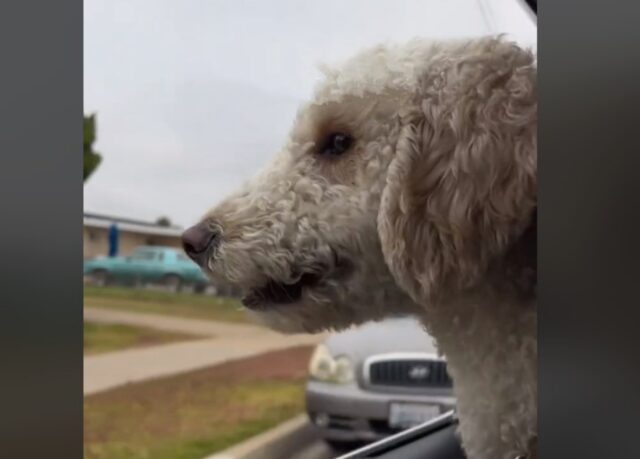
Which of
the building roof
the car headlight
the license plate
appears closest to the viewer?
the building roof

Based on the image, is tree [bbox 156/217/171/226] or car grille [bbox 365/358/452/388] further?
car grille [bbox 365/358/452/388]

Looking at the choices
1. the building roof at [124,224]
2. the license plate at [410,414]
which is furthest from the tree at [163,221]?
the license plate at [410,414]

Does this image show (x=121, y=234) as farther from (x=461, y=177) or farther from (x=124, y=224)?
(x=461, y=177)

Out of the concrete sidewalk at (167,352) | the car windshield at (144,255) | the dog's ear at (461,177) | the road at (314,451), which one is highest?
the dog's ear at (461,177)

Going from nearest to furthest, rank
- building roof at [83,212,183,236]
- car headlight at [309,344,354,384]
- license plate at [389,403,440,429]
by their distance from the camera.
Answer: building roof at [83,212,183,236] → car headlight at [309,344,354,384] → license plate at [389,403,440,429]

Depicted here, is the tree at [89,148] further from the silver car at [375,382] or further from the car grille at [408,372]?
the car grille at [408,372]

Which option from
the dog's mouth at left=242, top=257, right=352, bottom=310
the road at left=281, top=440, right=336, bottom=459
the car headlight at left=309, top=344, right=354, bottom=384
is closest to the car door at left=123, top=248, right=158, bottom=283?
the dog's mouth at left=242, top=257, right=352, bottom=310

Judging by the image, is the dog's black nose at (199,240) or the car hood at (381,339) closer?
the dog's black nose at (199,240)

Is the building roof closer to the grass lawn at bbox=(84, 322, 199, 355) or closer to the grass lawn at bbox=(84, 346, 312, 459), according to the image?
the grass lawn at bbox=(84, 322, 199, 355)
